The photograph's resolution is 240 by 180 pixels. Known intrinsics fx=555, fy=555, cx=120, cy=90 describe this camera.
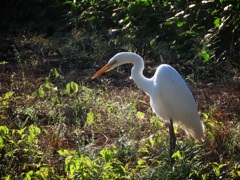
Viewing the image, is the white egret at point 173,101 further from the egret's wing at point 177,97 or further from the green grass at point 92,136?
the green grass at point 92,136

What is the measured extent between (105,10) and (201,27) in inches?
74.1

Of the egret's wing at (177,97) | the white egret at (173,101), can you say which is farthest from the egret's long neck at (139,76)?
the egret's wing at (177,97)

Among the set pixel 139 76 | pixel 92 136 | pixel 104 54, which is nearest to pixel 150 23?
pixel 104 54

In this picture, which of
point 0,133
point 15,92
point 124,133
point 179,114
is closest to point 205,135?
point 179,114

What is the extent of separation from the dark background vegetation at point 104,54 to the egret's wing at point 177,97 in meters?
0.15

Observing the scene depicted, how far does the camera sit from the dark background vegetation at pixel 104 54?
15.8ft

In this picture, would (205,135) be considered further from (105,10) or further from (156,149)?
(105,10)

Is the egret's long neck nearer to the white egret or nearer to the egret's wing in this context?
the white egret

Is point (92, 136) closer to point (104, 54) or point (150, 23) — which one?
point (104, 54)

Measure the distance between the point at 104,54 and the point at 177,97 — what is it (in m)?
2.80

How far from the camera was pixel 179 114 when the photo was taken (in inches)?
187

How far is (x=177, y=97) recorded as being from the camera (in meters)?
4.67

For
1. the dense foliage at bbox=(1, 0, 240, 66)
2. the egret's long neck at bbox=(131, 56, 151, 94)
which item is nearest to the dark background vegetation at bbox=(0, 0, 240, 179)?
the dense foliage at bbox=(1, 0, 240, 66)

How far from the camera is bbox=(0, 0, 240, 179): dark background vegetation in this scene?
4801mm
